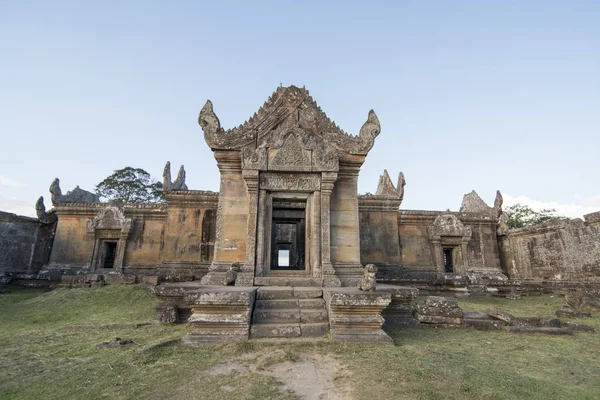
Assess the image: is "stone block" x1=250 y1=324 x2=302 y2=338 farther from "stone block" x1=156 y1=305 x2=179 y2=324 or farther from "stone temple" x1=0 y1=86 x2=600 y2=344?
"stone block" x1=156 y1=305 x2=179 y2=324

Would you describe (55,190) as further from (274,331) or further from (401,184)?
(401,184)

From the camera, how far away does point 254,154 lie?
7898mm

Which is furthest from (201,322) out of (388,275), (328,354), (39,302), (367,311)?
(388,275)

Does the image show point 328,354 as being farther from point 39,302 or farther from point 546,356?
point 39,302

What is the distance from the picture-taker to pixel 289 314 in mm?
5590

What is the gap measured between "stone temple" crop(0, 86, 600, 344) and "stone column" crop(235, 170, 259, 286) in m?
0.02

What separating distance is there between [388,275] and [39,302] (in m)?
11.5

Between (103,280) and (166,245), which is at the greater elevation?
(166,245)

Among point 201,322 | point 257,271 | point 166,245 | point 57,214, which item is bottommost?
point 201,322

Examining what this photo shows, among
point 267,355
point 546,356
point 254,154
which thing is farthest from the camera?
point 254,154

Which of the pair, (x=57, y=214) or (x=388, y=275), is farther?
(x=57, y=214)

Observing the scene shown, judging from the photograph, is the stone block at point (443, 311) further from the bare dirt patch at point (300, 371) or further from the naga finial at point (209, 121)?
the naga finial at point (209, 121)

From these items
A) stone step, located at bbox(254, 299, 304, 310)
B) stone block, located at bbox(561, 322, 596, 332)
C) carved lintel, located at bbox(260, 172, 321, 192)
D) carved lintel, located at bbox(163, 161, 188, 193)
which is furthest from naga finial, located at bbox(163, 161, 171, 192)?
stone block, located at bbox(561, 322, 596, 332)

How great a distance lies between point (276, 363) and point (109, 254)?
12.4 m
